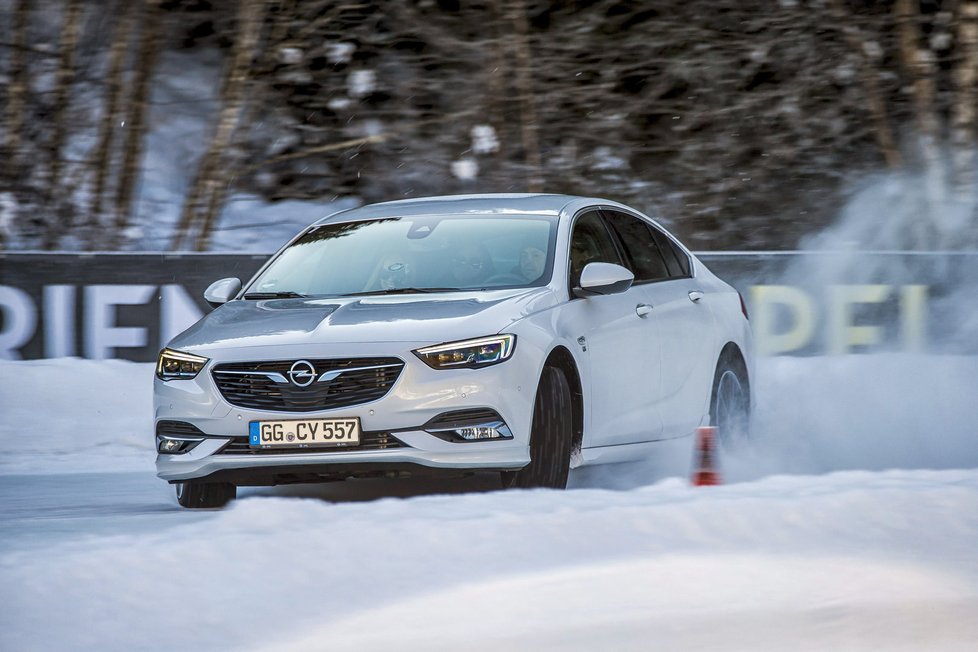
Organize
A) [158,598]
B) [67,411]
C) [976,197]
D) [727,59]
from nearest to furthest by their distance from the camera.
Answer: [158,598] < [67,411] < [976,197] < [727,59]

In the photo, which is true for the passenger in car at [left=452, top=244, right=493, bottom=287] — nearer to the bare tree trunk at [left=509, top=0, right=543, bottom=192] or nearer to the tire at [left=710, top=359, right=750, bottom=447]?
the tire at [left=710, top=359, right=750, bottom=447]

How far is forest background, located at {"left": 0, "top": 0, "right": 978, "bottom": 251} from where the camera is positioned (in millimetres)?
16234

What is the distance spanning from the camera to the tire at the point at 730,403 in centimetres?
864

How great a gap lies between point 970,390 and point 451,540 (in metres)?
6.79

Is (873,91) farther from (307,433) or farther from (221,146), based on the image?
(307,433)

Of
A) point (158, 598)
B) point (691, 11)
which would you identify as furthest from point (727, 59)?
point (158, 598)

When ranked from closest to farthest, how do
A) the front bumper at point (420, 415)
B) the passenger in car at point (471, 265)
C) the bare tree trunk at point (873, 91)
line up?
the front bumper at point (420, 415), the passenger in car at point (471, 265), the bare tree trunk at point (873, 91)

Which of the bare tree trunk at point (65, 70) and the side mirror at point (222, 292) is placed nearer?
the side mirror at point (222, 292)

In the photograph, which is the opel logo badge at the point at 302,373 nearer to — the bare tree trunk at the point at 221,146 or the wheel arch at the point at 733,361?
the wheel arch at the point at 733,361

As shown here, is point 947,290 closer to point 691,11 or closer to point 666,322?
point 666,322

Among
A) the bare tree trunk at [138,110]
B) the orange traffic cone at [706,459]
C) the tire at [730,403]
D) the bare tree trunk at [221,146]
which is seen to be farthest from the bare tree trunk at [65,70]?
the orange traffic cone at [706,459]

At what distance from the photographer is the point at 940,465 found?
875 cm

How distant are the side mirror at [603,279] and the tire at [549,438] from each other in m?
0.56

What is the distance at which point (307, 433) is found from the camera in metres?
6.55
